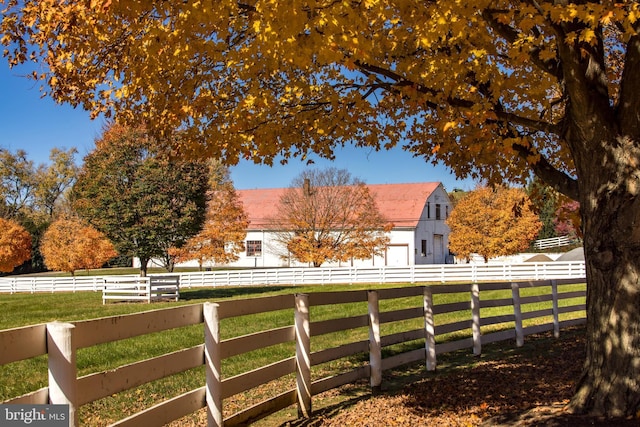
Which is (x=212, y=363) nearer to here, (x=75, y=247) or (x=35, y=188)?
(x=75, y=247)

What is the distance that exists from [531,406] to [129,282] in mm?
26012

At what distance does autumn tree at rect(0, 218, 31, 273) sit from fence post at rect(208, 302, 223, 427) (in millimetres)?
42208

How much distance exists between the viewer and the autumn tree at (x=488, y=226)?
147ft

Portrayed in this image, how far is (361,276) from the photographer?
37125mm

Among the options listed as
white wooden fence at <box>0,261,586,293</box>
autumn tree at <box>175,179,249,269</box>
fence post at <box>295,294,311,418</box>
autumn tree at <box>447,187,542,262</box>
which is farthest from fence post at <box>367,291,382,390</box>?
autumn tree at <box>447,187,542,262</box>

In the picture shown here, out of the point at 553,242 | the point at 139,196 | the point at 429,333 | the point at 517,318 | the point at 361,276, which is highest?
the point at 139,196

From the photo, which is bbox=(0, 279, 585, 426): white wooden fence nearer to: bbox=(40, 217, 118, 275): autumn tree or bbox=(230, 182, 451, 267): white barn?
bbox=(40, 217, 118, 275): autumn tree

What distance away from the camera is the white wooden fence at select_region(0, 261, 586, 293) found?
34.9 meters

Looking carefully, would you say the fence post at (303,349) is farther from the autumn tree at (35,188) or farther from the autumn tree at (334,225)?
the autumn tree at (35,188)

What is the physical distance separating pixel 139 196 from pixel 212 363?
25.5m

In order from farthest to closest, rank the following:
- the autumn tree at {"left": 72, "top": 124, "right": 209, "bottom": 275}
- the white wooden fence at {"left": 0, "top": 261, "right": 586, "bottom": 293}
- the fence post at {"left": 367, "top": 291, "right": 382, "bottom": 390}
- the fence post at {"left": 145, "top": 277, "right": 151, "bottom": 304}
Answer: the white wooden fence at {"left": 0, "top": 261, "right": 586, "bottom": 293}
the autumn tree at {"left": 72, "top": 124, "right": 209, "bottom": 275}
the fence post at {"left": 145, "top": 277, "right": 151, "bottom": 304}
the fence post at {"left": 367, "top": 291, "right": 382, "bottom": 390}

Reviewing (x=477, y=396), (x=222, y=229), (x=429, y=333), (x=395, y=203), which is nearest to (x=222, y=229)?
(x=222, y=229)

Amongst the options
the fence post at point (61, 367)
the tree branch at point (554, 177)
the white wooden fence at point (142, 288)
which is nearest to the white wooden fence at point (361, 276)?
the white wooden fence at point (142, 288)

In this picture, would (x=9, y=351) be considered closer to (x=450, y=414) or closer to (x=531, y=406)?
(x=450, y=414)
